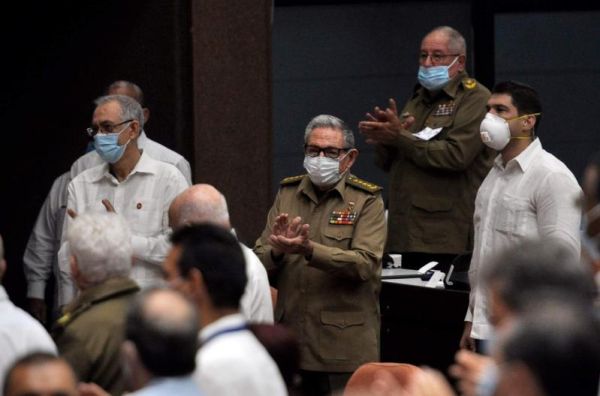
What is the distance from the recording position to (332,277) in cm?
753

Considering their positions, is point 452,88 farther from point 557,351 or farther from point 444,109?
point 557,351

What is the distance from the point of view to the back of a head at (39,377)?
14.1 ft

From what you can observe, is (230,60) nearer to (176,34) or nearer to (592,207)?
(176,34)

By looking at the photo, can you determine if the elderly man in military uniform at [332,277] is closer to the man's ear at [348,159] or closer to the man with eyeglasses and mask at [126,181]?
the man's ear at [348,159]

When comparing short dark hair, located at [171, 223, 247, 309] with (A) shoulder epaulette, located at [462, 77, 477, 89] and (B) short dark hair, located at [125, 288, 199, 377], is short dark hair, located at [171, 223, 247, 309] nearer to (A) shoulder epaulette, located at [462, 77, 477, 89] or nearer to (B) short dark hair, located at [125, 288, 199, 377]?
(B) short dark hair, located at [125, 288, 199, 377]

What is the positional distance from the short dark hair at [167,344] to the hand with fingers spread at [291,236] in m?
3.05

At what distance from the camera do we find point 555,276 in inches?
155

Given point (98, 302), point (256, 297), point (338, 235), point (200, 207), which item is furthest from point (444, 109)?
point (98, 302)

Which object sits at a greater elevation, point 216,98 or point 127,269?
point 216,98

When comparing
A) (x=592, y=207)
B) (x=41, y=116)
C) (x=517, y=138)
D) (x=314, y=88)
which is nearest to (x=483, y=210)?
(x=517, y=138)

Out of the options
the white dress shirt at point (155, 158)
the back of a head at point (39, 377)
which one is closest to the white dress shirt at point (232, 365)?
the back of a head at point (39, 377)

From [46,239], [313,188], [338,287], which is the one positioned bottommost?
[338,287]

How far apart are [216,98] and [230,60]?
0.24 meters

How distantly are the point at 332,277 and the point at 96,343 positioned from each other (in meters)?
2.52
